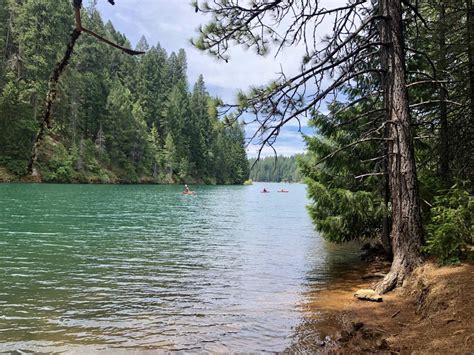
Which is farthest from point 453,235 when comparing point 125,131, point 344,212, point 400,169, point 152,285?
point 125,131

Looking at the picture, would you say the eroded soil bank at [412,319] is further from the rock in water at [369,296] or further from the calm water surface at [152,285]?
the calm water surface at [152,285]

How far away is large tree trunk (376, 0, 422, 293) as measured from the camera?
26.8 ft

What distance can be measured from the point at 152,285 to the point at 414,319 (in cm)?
646

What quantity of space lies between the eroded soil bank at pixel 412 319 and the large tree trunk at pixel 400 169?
33 cm

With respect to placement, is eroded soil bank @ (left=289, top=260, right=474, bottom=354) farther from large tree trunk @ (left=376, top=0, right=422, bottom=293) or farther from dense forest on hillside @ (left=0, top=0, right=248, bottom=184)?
dense forest on hillside @ (left=0, top=0, right=248, bottom=184)

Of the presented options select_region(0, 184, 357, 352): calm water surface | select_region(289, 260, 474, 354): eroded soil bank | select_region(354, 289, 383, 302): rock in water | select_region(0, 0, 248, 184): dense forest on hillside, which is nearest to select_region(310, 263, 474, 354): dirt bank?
select_region(289, 260, 474, 354): eroded soil bank

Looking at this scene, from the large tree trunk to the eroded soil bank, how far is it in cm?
33

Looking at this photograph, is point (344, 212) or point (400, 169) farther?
point (344, 212)

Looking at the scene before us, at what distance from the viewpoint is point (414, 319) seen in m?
6.54

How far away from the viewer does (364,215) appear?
39.6 ft

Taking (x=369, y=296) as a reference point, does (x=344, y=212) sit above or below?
above

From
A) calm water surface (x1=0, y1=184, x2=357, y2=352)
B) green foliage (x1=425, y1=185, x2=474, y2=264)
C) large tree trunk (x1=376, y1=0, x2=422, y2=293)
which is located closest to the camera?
calm water surface (x1=0, y1=184, x2=357, y2=352)

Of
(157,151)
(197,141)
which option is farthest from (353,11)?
(197,141)

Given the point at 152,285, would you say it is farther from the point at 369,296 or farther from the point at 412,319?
the point at 412,319
